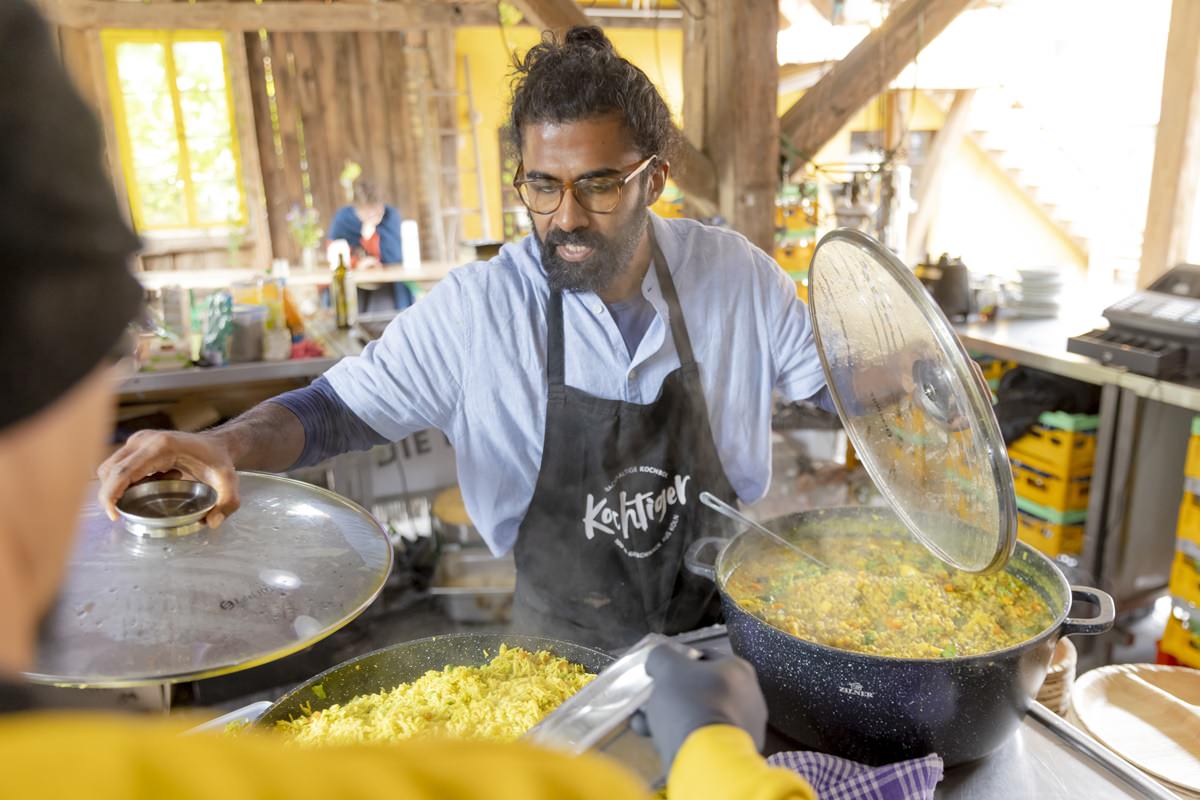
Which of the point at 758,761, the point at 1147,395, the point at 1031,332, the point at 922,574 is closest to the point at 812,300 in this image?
the point at 922,574

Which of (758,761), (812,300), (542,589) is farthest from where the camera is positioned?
(542,589)

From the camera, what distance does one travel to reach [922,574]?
1.65 m

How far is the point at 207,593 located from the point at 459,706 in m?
0.45

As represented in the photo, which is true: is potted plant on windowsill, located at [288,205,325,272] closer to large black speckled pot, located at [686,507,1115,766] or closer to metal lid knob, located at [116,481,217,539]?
metal lid knob, located at [116,481,217,539]

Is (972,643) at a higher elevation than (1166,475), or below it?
higher

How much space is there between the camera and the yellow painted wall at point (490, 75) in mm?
9359

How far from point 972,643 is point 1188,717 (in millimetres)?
872

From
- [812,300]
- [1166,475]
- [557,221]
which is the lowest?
[1166,475]

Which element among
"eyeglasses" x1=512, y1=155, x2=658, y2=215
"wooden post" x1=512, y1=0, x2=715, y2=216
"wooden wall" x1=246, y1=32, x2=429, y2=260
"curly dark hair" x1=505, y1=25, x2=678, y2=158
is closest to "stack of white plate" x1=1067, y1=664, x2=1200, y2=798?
"eyeglasses" x1=512, y1=155, x2=658, y2=215

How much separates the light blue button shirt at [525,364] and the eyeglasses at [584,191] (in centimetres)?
13

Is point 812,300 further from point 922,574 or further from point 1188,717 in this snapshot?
point 1188,717

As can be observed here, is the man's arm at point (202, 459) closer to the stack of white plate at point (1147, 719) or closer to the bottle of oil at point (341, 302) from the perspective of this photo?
the stack of white plate at point (1147, 719)

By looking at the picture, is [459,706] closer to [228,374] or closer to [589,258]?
[589,258]

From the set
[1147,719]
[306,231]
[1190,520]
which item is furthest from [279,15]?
[1147,719]
